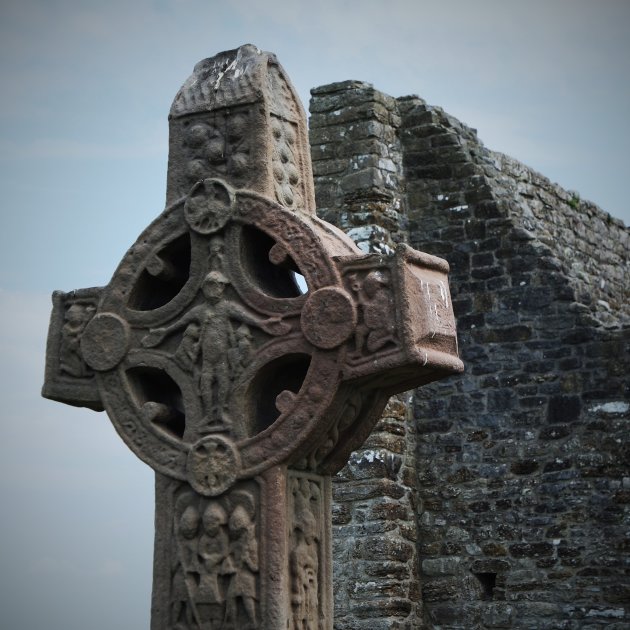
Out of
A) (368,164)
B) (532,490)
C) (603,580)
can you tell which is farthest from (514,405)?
(368,164)

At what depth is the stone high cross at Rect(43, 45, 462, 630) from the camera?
472 cm

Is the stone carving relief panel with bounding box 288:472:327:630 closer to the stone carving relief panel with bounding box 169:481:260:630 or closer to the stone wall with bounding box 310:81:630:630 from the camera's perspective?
the stone carving relief panel with bounding box 169:481:260:630

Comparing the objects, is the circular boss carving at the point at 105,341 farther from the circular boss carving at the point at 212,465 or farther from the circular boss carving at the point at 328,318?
the circular boss carving at the point at 328,318

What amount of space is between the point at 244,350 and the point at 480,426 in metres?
6.01

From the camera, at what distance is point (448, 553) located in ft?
34.8

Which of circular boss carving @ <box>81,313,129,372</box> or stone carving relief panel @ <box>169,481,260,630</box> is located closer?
stone carving relief panel @ <box>169,481,260,630</box>

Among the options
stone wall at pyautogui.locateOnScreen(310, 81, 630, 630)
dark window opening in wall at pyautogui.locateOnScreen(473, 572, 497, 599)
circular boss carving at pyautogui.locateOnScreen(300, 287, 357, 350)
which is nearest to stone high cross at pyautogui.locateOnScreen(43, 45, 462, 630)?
circular boss carving at pyautogui.locateOnScreen(300, 287, 357, 350)

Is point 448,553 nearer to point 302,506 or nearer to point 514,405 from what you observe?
point 514,405

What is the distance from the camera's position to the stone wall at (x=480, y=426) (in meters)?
10.1

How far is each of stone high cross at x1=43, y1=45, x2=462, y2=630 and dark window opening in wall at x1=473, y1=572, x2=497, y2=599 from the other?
5673mm

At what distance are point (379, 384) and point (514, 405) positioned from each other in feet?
19.4

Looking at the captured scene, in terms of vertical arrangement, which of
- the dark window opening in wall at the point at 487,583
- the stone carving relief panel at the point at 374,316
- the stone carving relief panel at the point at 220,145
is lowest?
the stone carving relief panel at the point at 374,316

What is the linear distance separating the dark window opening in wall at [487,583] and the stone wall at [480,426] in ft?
0.03

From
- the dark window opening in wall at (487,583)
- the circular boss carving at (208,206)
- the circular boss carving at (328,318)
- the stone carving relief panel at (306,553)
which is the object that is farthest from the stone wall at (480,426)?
the circular boss carving at (328,318)
